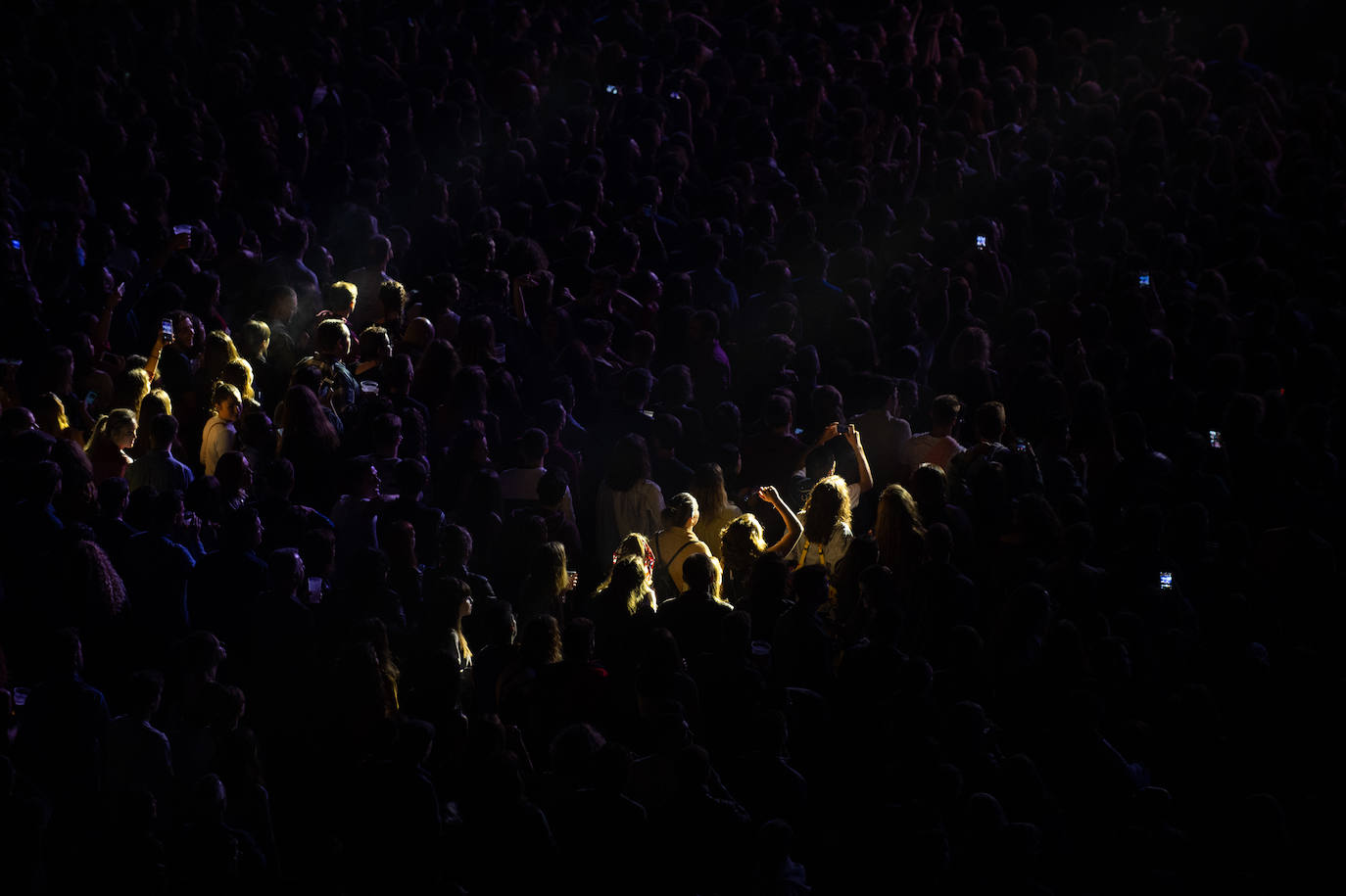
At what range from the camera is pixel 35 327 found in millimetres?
8375

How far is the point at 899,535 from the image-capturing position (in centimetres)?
711

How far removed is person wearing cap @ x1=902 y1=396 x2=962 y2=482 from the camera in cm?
820

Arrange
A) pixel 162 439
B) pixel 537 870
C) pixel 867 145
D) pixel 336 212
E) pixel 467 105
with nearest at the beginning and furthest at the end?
pixel 537 870, pixel 162 439, pixel 336 212, pixel 467 105, pixel 867 145

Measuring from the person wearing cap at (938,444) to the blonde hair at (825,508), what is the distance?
39.7 inches

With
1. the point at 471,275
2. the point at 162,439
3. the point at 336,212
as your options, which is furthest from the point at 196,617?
the point at 336,212

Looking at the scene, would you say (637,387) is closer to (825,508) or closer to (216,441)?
(825,508)

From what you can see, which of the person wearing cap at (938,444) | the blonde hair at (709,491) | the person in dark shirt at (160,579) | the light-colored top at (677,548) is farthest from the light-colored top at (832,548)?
the person in dark shirt at (160,579)

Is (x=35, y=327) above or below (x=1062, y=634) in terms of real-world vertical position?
below

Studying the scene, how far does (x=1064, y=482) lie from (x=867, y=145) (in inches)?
230

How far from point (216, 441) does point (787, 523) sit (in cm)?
350

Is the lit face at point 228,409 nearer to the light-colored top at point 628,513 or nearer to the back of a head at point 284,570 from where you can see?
the back of a head at point 284,570

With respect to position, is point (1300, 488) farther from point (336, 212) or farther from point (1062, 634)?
point (336, 212)

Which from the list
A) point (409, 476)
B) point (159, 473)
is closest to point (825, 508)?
point (409, 476)

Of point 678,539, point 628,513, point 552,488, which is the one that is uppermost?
point 552,488
